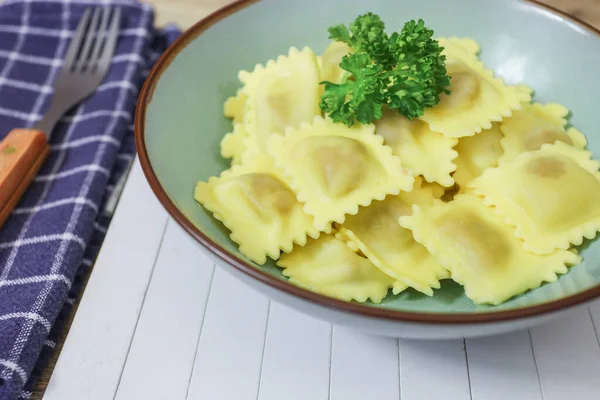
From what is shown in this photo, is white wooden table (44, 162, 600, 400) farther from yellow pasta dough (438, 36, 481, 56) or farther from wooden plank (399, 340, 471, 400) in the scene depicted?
yellow pasta dough (438, 36, 481, 56)

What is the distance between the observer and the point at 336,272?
3.34 feet

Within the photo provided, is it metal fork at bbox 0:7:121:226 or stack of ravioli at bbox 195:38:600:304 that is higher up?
stack of ravioli at bbox 195:38:600:304

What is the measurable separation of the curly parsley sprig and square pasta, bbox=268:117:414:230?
57mm

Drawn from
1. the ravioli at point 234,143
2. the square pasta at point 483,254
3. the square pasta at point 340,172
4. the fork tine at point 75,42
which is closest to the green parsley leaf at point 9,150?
the fork tine at point 75,42

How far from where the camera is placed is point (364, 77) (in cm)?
108

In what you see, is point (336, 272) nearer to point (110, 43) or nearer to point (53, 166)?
point (53, 166)

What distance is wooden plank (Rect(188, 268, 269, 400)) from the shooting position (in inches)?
39.4

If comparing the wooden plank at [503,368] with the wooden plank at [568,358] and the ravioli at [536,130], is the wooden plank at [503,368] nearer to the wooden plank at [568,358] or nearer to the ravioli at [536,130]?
the wooden plank at [568,358]

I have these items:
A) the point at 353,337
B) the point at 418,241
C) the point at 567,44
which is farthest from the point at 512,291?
the point at 567,44

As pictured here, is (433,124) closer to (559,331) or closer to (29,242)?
(559,331)

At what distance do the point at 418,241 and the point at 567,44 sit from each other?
60cm

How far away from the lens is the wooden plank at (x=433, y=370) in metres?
0.99

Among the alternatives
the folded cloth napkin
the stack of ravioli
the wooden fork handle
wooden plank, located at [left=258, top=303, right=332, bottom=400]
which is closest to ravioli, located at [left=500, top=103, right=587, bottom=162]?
the stack of ravioli

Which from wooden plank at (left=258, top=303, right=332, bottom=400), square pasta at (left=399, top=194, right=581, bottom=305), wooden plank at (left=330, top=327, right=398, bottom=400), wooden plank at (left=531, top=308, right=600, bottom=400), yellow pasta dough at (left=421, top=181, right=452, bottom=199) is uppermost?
square pasta at (left=399, top=194, right=581, bottom=305)
